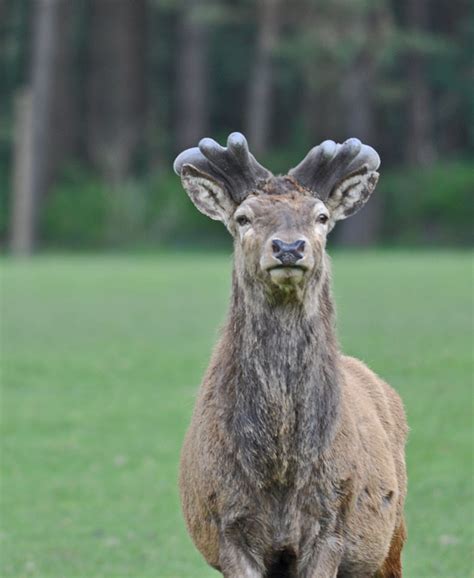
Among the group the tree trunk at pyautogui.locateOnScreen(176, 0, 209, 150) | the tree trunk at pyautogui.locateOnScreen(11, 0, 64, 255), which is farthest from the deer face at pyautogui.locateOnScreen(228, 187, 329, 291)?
the tree trunk at pyautogui.locateOnScreen(176, 0, 209, 150)

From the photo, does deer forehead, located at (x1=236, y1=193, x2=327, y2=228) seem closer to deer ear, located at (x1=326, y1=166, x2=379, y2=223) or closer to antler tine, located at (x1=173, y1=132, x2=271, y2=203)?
antler tine, located at (x1=173, y1=132, x2=271, y2=203)

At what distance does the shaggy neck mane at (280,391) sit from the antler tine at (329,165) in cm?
54

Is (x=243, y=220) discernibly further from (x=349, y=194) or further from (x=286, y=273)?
(x=349, y=194)

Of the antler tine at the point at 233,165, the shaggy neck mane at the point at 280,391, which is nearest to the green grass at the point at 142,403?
the shaggy neck mane at the point at 280,391

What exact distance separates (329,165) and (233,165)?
1.76ft

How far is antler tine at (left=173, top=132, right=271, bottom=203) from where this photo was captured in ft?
28.0

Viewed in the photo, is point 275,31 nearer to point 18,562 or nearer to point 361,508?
point 18,562

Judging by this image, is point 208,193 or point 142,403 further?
point 142,403

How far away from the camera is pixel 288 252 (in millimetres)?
7938

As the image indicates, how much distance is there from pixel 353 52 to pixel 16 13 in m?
17.6

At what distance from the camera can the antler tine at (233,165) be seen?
8547 millimetres

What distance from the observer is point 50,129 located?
55688mm

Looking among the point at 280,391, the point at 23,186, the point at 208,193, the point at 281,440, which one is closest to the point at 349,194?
the point at 208,193

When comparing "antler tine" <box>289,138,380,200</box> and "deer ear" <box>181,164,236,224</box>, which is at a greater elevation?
"antler tine" <box>289,138,380,200</box>
